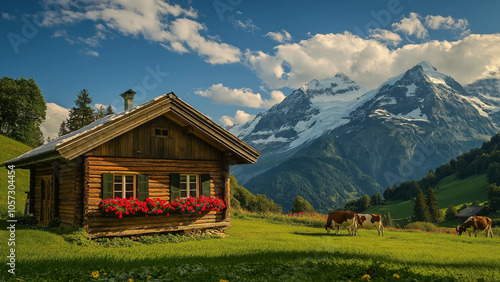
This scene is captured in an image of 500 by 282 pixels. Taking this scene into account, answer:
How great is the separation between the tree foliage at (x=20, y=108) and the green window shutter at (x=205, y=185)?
57.5 metres

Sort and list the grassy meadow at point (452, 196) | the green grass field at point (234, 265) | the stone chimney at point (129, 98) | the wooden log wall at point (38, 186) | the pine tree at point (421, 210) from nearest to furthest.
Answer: the green grass field at point (234, 265)
the wooden log wall at point (38, 186)
the stone chimney at point (129, 98)
the pine tree at point (421, 210)
the grassy meadow at point (452, 196)

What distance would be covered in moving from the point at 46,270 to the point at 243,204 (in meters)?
49.6

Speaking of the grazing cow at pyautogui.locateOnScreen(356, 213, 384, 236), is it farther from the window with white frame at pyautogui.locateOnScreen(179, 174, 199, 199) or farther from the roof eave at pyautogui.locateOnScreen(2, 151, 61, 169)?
the roof eave at pyautogui.locateOnScreen(2, 151, 61, 169)

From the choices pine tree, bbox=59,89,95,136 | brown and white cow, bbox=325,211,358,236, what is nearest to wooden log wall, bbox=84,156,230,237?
brown and white cow, bbox=325,211,358,236

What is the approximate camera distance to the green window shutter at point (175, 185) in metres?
18.0

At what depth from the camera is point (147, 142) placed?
58.0ft

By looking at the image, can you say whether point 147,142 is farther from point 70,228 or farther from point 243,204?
point 243,204

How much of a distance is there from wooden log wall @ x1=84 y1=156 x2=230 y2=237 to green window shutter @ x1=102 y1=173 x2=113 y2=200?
0.26 metres

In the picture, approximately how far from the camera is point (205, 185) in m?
19.1

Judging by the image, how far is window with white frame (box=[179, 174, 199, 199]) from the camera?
61.4ft

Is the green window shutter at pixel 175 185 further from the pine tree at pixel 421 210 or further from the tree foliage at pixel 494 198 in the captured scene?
the tree foliage at pixel 494 198

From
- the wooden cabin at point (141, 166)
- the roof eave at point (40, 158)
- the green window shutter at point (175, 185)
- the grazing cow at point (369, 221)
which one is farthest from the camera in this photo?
the grazing cow at point (369, 221)

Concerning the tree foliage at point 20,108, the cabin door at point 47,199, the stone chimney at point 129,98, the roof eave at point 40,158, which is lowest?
the cabin door at point 47,199

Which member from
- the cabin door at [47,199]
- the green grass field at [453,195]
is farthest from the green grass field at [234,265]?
the green grass field at [453,195]
